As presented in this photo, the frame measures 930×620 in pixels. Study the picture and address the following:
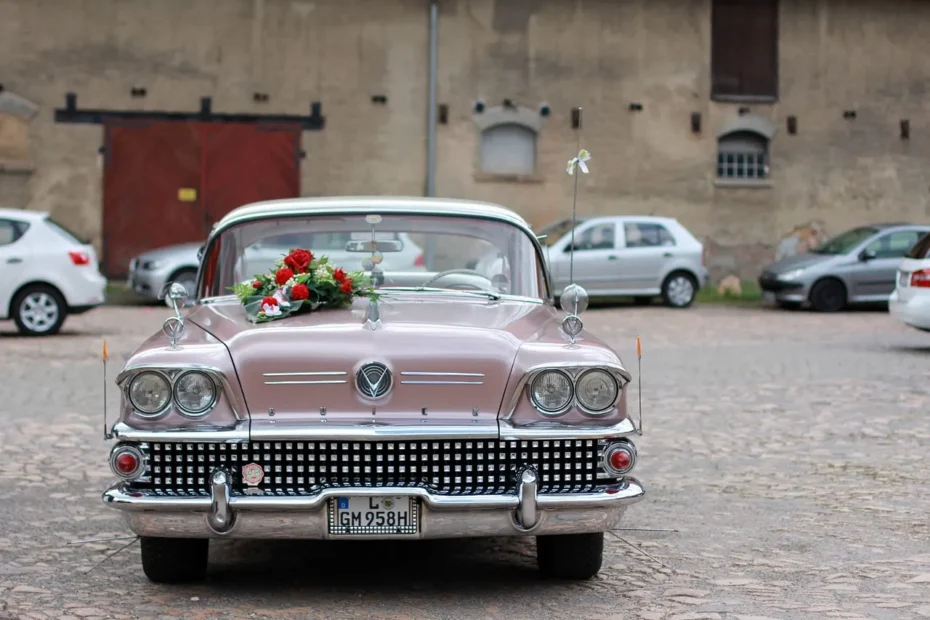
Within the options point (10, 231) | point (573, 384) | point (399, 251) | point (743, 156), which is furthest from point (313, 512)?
point (743, 156)

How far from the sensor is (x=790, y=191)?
1189 inches

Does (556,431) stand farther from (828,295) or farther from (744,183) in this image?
(744,183)

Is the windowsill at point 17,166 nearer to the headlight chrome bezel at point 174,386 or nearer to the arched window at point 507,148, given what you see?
the arched window at point 507,148

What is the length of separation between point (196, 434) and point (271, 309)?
3.01ft

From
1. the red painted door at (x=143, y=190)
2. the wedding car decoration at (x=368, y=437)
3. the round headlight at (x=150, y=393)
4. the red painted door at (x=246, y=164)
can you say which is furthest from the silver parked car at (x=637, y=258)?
the round headlight at (x=150, y=393)

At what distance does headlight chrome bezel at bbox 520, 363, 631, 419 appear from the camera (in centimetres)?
583

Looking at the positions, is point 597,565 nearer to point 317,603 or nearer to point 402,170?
point 317,603

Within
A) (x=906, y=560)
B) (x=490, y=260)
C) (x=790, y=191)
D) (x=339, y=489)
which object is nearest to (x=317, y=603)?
(x=339, y=489)

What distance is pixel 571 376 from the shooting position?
5887 mm

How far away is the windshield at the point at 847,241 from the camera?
1008 inches

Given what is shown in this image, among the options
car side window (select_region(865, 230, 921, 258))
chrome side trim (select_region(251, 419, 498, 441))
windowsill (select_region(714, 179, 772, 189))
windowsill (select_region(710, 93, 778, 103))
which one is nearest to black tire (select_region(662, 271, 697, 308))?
car side window (select_region(865, 230, 921, 258))

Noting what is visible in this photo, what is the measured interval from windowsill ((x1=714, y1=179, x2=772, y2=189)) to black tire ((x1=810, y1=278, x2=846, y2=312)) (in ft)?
16.7

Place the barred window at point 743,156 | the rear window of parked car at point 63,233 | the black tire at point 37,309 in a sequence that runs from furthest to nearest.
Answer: the barred window at point 743,156, the rear window of parked car at point 63,233, the black tire at point 37,309

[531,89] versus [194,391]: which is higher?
[531,89]
